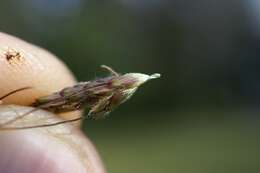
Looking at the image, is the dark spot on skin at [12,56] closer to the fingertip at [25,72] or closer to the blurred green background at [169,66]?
the fingertip at [25,72]

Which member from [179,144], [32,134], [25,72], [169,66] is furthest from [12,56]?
[169,66]

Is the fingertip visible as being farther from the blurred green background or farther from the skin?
the blurred green background

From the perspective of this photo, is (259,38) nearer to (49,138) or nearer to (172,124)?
(172,124)

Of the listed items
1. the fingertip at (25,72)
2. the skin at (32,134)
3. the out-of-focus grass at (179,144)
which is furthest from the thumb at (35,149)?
the out-of-focus grass at (179,144)

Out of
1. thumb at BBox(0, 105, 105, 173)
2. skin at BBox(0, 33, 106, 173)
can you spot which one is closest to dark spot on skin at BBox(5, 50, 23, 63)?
skin at BBox(0, 33, 106, 173)

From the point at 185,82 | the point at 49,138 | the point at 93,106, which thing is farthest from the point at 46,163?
the point at 185,82
